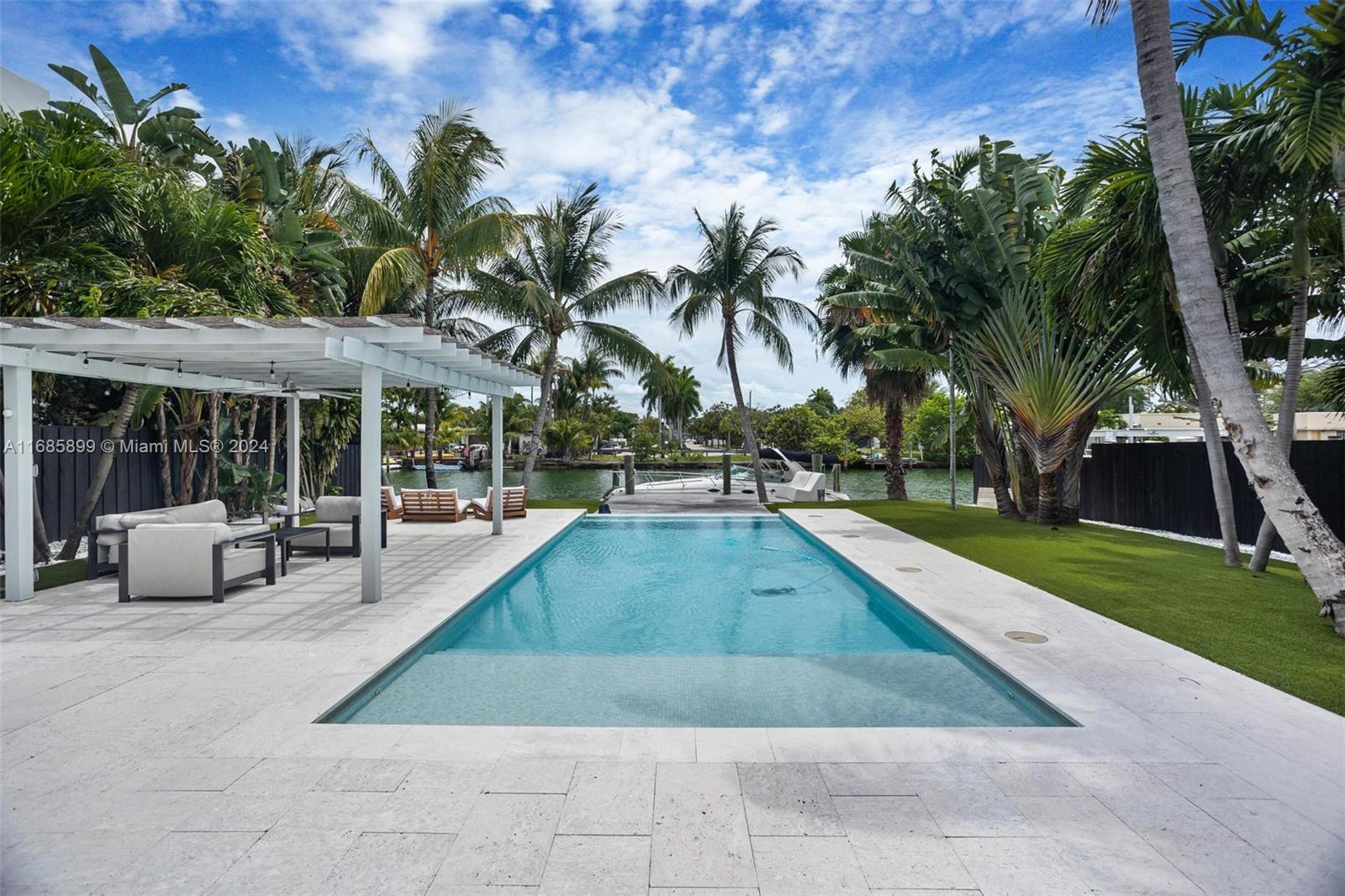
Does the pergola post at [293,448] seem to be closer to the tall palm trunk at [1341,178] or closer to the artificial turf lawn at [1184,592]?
the artificial turf lawn at [1184,592]

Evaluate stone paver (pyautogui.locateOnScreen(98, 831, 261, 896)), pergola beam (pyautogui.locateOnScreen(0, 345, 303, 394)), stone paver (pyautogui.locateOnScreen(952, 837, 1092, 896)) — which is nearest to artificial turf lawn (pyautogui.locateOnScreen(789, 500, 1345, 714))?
stone paver (pyautogui.locateOnScreen(952, 837, 1092, 896))

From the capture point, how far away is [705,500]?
1830cm

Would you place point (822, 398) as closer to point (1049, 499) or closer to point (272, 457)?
point (1049, 499)

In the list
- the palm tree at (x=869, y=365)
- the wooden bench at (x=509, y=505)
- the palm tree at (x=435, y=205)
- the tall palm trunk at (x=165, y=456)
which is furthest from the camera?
the palm tree at (x=869, y=365)

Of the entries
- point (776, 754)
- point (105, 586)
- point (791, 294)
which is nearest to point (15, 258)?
point (105, 586)

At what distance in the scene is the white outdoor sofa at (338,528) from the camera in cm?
916

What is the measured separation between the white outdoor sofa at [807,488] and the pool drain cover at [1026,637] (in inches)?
490

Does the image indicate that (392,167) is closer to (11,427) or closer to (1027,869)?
(11,427)

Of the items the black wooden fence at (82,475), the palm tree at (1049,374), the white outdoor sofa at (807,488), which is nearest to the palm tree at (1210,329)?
the palm tree at (1049,374)

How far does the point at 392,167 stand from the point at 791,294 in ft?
34.4

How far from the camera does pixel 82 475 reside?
10461 millimetres

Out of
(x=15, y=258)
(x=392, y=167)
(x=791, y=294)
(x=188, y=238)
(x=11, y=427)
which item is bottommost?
(x=11, y=427)

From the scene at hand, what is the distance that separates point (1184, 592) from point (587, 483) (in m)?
30.0

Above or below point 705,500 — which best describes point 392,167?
above
